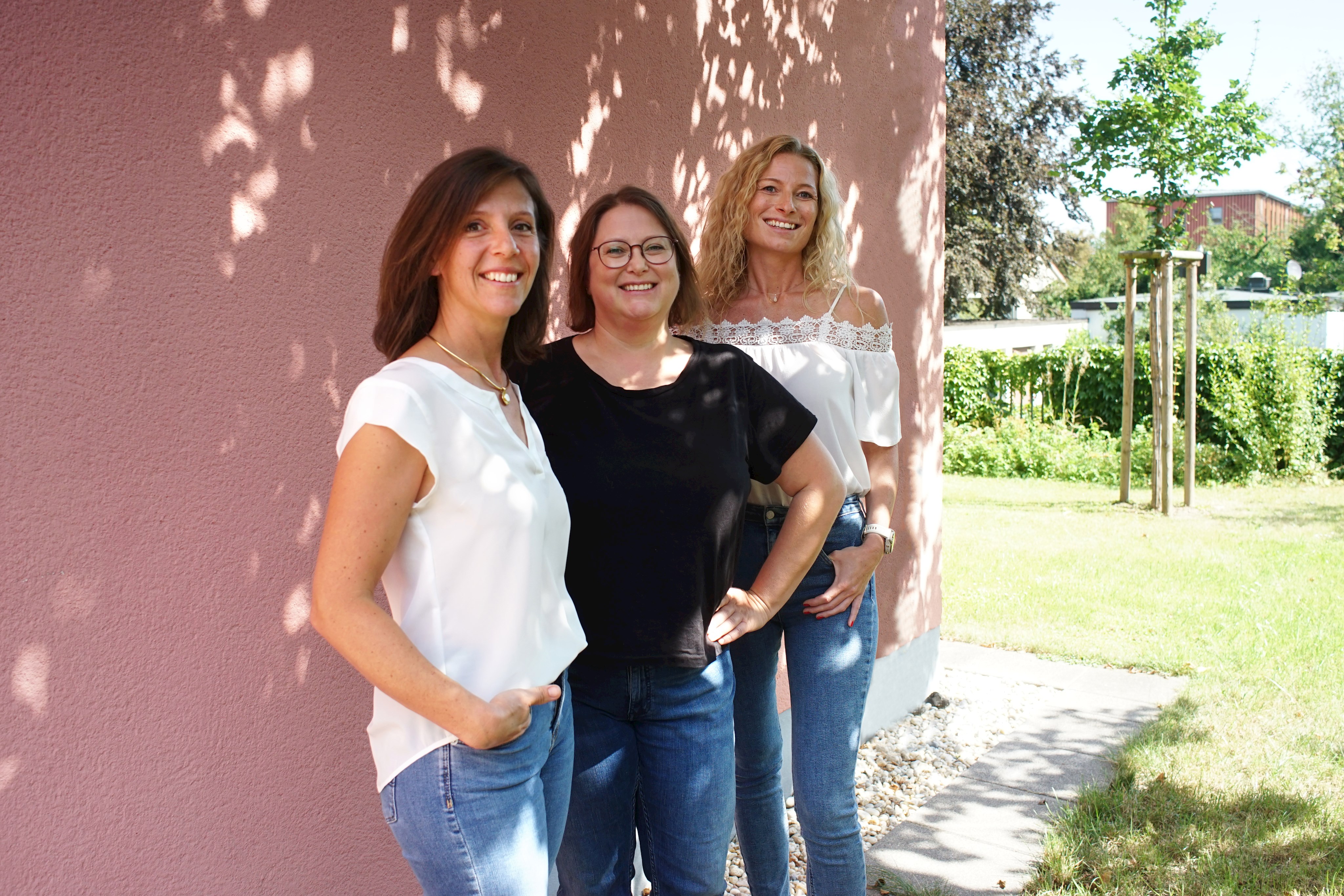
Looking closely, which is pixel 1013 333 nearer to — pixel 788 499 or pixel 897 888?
pixel 897 888

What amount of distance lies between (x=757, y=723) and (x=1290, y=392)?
1394cm

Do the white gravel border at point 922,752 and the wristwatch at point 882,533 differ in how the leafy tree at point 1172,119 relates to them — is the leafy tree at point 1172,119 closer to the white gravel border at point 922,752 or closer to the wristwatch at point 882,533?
the white gravel border at point 922,752

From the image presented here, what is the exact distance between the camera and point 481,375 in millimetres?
1943

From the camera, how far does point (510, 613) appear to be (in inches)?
68.7

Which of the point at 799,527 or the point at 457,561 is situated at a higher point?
the point at 457,561

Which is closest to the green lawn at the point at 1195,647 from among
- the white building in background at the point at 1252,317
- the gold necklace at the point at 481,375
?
the gold necklace at the point at 481,375

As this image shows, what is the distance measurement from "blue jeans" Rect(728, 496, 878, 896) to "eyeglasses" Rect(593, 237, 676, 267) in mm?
776

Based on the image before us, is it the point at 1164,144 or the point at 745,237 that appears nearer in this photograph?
the point at 745,237

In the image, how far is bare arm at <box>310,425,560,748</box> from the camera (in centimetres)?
160

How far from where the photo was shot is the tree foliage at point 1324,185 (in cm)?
2589

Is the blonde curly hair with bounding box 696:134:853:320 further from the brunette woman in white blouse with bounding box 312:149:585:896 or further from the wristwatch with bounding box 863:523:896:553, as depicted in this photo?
the brunette woman in white blouse with bounding box 312:149:585:896

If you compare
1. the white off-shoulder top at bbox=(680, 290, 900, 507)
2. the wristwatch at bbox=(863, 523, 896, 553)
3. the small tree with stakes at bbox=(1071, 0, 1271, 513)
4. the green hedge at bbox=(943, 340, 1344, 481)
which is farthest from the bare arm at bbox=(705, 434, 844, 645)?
the green hedge at bbox=(943, 340, 1344, 481)

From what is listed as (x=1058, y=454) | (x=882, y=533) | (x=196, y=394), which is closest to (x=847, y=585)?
(x=882, y=533)

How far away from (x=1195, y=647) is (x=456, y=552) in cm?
625
